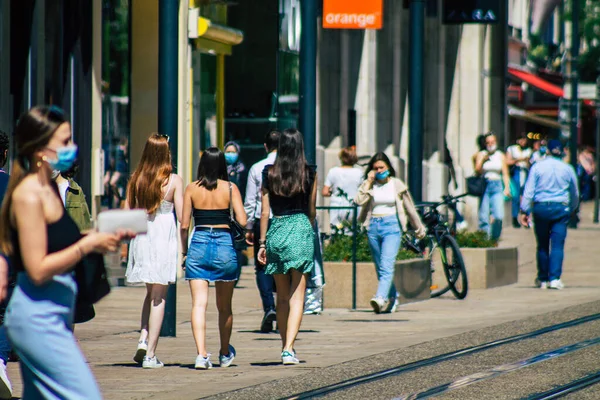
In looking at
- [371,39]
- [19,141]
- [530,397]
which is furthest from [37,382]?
[371,39]

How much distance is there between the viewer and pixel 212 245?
9.77m

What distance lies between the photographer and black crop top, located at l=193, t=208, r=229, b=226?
9820mm

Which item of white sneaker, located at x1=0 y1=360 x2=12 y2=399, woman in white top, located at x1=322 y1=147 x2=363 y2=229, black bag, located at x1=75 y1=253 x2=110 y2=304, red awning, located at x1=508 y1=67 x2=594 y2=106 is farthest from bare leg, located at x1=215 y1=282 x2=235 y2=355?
red awning, located at x1=508 y1=67 x2=594 y2=106

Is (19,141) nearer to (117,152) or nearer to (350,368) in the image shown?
(350,368)

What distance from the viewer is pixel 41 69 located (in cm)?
1520

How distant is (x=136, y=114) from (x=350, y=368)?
896 cm

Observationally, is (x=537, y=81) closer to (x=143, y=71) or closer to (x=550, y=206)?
(x=143, y=71)

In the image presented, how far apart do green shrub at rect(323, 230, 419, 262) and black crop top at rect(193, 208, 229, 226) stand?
14.8 ft

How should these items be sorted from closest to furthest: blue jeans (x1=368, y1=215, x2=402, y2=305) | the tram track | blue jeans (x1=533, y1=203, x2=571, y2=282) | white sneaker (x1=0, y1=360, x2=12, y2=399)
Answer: white sneaker (x1=0, y1=360, x2=12, y2=399)
the tram track
blue jeans (x1=368, y1=215, x2=402, y2=305)
blue jeans (x1=533, y1=203, x2=571, y2=282)

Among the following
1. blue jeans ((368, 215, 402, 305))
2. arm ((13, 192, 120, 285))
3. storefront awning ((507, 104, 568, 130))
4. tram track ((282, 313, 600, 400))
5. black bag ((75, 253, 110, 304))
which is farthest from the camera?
storefront awning ((507, 104, 568, 130))

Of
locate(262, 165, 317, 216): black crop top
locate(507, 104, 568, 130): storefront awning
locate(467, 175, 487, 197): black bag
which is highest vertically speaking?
locate(507, 104, 568, 130): storefront awning

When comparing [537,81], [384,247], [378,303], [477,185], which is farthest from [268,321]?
[537,81]

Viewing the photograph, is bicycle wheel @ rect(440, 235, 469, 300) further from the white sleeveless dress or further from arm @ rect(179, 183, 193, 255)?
the white sleeveless dress

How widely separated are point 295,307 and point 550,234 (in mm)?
7172
